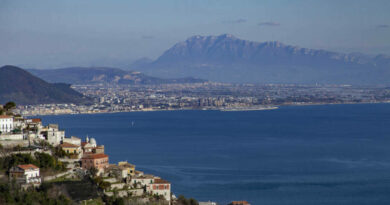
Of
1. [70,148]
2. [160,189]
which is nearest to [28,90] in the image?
[70,148]

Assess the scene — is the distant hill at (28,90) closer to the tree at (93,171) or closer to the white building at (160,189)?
the tree at (93,171)

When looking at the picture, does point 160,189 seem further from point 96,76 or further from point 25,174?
point 96,76

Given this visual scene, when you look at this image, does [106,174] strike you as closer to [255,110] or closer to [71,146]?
[71,146]

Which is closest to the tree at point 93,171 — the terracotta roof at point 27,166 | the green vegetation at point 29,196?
the terracotta roof at point 27,166

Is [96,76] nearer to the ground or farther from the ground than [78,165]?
farther from the ground

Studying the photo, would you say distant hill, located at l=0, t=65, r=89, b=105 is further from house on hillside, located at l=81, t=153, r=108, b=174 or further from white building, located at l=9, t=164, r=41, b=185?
white building, located at l=9, t=164, r=41, b=185

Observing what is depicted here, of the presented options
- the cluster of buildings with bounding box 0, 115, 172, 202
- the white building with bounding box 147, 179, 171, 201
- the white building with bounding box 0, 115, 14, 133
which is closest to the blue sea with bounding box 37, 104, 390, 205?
the white building with bounding box 147, 179, 171, 201
